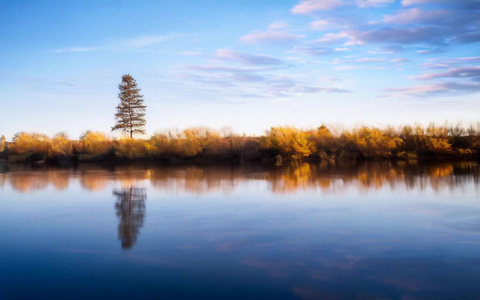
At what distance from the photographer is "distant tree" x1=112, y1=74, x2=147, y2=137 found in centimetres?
4741

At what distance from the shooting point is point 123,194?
13742 millimetres

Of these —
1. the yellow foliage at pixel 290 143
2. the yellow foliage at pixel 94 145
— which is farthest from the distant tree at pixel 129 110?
the yellow foliage at pixel 290 143

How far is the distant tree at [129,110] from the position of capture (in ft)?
156

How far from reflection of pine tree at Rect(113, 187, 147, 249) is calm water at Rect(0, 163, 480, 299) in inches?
1.4

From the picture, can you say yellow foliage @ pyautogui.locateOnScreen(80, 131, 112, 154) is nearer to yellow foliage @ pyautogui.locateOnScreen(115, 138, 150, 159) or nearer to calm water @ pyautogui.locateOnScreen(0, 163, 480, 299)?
yellow foliage @ pyautogui.locateOnScreen(115, 138, 150, 159)

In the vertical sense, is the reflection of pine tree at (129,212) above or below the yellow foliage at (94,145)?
below

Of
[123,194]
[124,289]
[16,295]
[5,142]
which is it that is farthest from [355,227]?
[5,142]

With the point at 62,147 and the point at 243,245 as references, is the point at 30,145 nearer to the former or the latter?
the point at 62,147

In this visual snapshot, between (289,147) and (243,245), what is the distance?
2519 centimetres

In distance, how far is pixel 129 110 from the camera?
47.5 metres

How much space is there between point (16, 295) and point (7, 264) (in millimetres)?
1430

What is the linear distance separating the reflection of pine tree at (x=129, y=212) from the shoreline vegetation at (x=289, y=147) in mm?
18135

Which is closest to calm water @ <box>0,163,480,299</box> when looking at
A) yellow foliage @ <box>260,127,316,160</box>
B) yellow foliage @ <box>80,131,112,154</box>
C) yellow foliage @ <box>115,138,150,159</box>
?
yellow foliage @ <box>260,127,316,160</box>

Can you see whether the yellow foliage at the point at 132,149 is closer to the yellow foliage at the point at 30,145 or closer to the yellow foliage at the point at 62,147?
the yellow foliage at the point at 62,147
